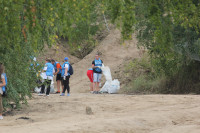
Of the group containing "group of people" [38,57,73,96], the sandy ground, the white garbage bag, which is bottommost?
the sandy ground

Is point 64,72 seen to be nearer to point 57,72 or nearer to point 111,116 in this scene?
point 57,72

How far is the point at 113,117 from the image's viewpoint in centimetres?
1213

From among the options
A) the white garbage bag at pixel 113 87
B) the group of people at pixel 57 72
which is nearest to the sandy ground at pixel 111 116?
the group of people at pixel 57 72

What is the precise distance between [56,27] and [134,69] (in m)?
19.4

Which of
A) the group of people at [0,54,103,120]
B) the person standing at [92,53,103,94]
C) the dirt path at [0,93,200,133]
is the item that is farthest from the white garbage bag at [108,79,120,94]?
the dirt path at [0,93,200,133]

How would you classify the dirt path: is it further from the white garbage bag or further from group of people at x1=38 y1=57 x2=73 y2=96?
the white garbage bag

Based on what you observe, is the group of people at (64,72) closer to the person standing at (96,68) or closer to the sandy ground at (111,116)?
the person standing at (96,68)

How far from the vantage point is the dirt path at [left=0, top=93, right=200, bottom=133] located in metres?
10.1

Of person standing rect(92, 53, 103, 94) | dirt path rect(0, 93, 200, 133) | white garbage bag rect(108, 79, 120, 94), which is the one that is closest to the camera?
dirt path rect(0, 93, 200, 133)

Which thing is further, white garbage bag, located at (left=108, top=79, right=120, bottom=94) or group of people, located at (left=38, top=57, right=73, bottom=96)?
white garbage bag, located at (left=108, top=79, right=120, bottom=94)

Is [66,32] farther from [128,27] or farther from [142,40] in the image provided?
[142,40]

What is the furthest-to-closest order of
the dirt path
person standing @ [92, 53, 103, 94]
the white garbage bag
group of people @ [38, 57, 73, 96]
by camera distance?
the white garbage bag
person standing @ [92, 53, 103, 94]
group of people @ [38, 57, 73, 96]
the dirt path

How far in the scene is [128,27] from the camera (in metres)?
7.80

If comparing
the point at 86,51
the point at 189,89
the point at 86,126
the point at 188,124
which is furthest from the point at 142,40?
the point at 86,51
